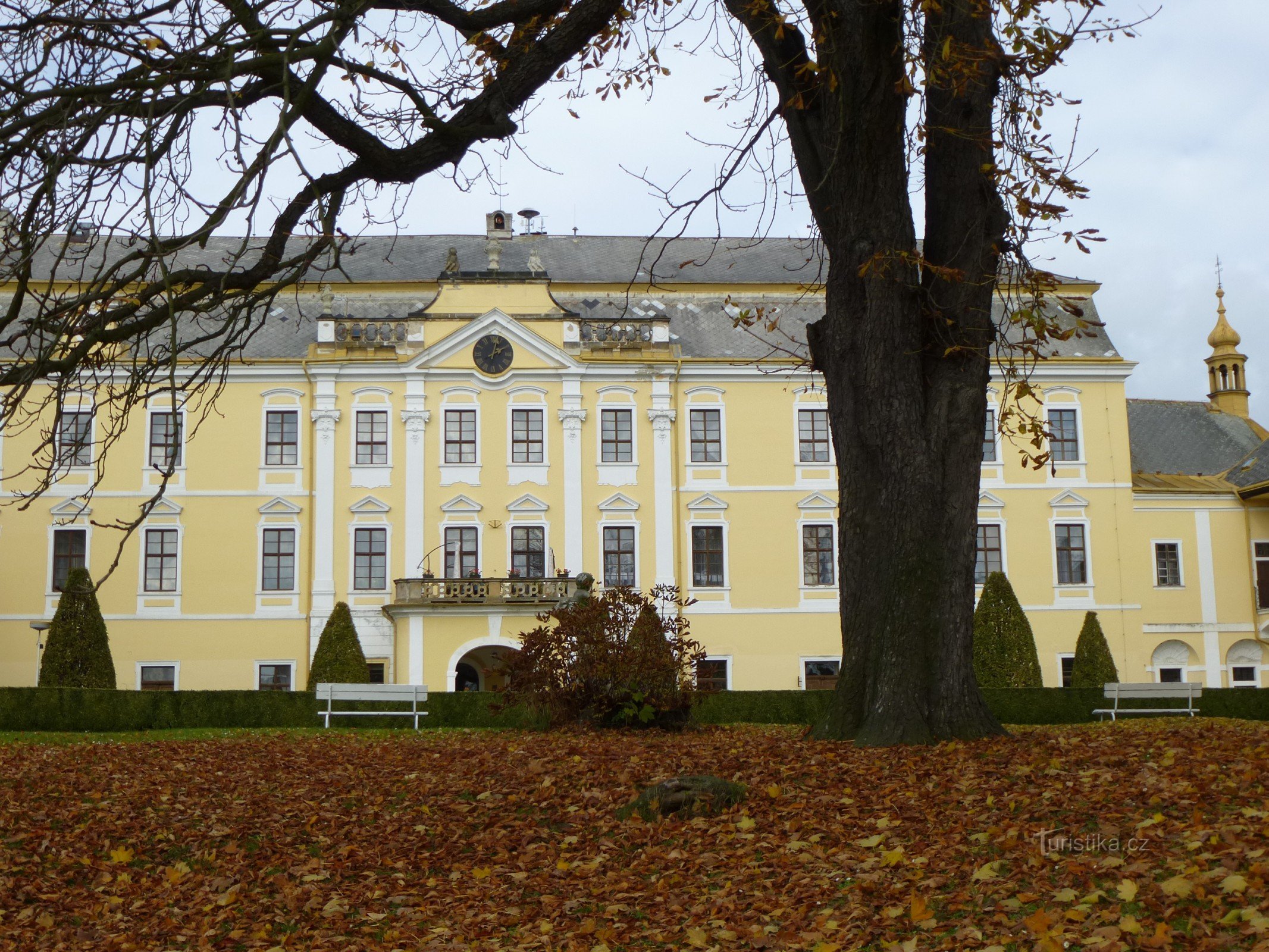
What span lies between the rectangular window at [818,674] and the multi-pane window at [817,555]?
1.74m

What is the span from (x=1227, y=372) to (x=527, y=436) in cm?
1995

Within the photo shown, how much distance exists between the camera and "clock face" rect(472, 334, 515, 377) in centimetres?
2869

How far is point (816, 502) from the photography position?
29016 mm

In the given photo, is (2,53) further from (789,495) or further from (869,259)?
(789,495)

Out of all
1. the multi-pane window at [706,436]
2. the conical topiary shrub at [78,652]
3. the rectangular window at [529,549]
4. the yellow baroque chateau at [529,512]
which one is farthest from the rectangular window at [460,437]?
the conical topiary shrub at [78,652]

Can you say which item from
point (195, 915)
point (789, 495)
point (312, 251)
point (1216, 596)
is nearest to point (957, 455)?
point (312, 251)

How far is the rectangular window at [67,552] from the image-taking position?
27766mm

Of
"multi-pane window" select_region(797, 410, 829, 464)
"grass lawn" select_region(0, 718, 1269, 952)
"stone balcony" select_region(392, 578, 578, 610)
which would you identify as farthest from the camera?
"multi-pane window" select_region(797, 410, 829, 464)

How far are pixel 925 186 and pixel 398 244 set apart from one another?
25664 millimetres

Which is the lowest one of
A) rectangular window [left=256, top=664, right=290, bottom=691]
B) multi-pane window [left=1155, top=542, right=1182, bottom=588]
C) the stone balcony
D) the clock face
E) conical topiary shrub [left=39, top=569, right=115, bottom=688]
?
rectangular window [left=256, top=664, right=290, bottom=691]

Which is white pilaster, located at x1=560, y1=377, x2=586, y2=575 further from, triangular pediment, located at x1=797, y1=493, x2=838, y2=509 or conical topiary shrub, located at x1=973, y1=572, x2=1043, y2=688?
conical topiary shrub, located at x1=973, y1=572, x2=1043, y2=688

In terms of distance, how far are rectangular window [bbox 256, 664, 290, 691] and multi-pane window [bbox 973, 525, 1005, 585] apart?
15064 millimetres

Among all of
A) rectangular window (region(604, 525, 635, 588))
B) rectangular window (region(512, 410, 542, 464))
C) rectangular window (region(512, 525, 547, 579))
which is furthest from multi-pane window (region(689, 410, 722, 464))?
rectangular window (region(512, 525, 547, 579))

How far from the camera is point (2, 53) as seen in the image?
6535mm
